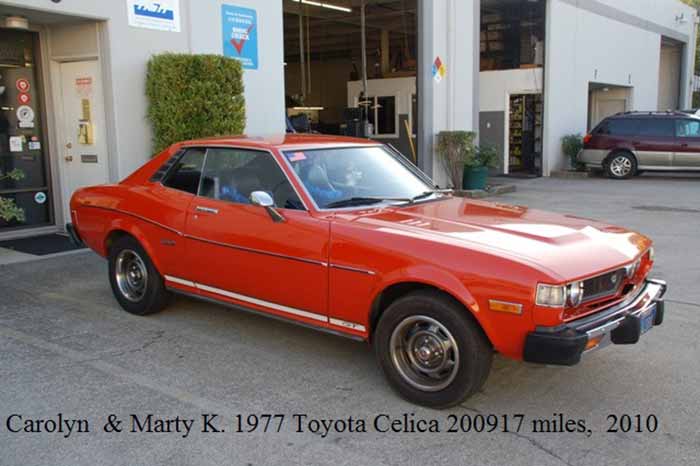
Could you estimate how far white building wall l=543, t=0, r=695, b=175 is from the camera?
19891mm

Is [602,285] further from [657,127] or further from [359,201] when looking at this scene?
[657,127]

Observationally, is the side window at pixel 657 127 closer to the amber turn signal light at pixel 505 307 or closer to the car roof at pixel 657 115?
the car roof at pixel 657 115

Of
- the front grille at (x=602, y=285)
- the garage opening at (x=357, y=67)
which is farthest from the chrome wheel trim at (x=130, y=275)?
the garage opening at (x=357, y=67)

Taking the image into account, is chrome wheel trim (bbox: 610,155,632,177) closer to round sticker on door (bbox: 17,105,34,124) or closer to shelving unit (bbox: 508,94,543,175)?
shelving unit (bbox: 508,94,543,175)

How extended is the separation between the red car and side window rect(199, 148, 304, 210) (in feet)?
0.04

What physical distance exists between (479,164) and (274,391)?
39.7 ft

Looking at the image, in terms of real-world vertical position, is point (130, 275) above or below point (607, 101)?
below

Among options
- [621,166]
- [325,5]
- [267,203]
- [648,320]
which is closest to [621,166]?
[621,166]

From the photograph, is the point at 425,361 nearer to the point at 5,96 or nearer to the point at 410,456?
the point at 410,456

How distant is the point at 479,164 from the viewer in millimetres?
15594

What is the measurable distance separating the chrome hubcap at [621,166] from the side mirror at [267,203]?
55.2ft

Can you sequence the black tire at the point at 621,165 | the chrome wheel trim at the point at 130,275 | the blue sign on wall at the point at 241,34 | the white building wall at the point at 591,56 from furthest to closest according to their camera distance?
the white building wall at the point at 591,56 → the black tire at the point at 621,165 → the blue sign on wall at the point at 241,34 → the chrome wheel trim at the point at 130,275

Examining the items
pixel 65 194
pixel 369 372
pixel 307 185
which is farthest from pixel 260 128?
pixel 369 372

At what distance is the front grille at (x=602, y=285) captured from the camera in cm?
387
